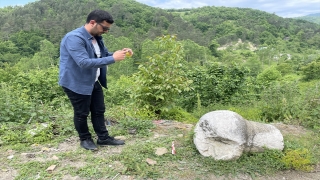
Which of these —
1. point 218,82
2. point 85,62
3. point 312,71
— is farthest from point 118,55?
point 312,71

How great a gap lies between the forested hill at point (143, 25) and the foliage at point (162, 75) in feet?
150

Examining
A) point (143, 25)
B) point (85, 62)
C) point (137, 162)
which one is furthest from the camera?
point (143, 25)

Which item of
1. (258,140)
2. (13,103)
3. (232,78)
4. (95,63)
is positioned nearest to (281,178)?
(258,140)

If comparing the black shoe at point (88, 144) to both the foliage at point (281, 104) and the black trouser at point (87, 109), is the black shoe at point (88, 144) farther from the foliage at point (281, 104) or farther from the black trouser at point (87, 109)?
the foliage at point (281, 104)

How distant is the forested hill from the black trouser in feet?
155

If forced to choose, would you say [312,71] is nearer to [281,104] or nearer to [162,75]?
[281,104]

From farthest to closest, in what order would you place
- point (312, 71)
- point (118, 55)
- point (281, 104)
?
1. point (312, 71)
2. point (281, 104)
3. point (118, 55)

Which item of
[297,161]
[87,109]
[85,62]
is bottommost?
[297,161]

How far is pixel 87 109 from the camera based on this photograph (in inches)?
127

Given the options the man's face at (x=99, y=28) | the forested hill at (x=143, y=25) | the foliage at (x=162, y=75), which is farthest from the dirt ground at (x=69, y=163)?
the forested hill at (x=143, y=25)

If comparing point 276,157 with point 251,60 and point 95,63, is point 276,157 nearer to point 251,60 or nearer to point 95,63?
point 95,63

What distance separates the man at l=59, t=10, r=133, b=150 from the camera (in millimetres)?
2766

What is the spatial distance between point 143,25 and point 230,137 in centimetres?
7160

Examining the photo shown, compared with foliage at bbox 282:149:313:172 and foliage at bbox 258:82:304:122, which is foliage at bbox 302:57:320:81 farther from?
foliage at bbox 282:149:313:172
